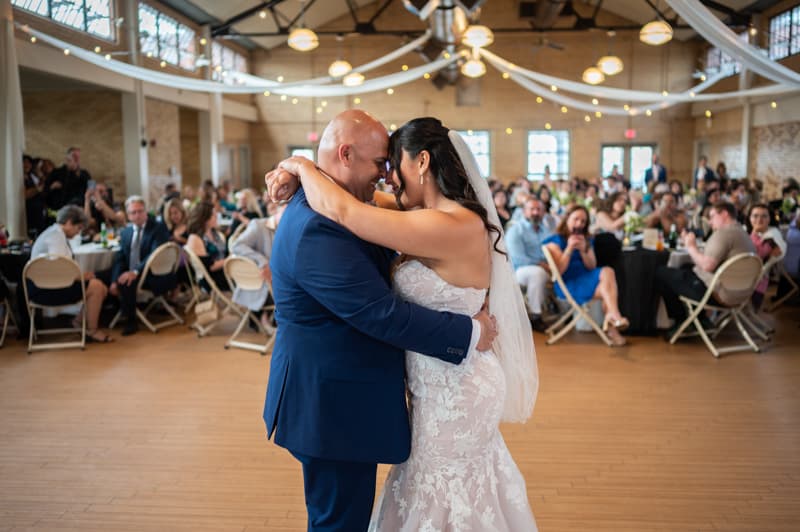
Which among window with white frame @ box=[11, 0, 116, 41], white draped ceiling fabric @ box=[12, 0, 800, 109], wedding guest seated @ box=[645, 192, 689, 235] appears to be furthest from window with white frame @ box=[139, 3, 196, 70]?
wedding guest seated @ box=[645, 192, 689, 235]

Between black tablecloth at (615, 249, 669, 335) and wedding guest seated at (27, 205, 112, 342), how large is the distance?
4727 millimetres

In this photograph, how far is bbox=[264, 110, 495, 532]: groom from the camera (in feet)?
6.07

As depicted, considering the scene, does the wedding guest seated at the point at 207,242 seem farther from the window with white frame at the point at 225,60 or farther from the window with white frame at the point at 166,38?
the window with white frame at the point at 225,60

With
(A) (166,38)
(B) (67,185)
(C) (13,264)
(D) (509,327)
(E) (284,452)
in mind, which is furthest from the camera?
(A) (166,38)

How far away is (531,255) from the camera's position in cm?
721

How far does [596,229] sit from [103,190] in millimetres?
6868

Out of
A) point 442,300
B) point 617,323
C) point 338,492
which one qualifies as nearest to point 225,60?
point 617,323

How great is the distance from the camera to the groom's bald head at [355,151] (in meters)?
1.94

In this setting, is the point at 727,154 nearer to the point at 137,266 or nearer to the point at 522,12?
the point at 522,12

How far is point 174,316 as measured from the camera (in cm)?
729

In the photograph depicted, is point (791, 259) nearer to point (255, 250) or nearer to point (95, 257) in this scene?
point (255, 250)

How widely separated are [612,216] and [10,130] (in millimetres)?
6799

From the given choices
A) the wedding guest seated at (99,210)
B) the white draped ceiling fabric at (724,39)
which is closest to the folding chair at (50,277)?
the wedding guest seated at (99,210)

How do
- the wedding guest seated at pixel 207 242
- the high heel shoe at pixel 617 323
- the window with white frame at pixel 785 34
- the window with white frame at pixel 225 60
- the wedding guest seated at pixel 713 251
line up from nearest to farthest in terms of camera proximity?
the wedding guest seated at pixel 713 251 < the high heel shoe at pixel 617 323 < the wedding guest seated at pixel 207 242 < the window with white frame at pixel 785 34 < the window with white frame at pixel 225 60
